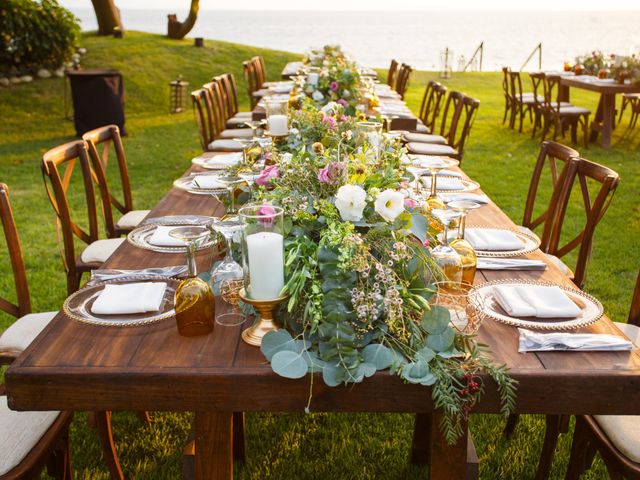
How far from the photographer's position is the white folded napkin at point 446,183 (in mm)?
3022

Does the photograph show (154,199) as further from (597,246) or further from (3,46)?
(3,46)

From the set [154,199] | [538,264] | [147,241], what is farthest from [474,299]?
[154,199]

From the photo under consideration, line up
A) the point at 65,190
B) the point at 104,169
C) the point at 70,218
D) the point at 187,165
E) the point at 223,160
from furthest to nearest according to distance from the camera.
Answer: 1. the point at 187,165
2. the point at 223,160
3. the point at 104,169
4. the point at 65,190
5. the point at 70,218

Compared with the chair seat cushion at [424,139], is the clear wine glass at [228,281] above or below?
above

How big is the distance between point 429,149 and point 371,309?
4081 millimetres

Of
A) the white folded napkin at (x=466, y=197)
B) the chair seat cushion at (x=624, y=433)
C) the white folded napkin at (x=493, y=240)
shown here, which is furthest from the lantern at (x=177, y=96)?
the chair seat cushion at (x=624, y=433)

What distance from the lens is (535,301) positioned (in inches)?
66.2

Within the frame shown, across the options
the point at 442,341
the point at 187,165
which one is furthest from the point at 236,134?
the point at 442,341

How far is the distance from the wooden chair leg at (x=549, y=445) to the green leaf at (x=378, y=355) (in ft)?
3.41

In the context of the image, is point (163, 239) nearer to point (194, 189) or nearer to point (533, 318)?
point (194, 189)

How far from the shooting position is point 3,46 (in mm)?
10211

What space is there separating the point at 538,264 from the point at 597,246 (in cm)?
309

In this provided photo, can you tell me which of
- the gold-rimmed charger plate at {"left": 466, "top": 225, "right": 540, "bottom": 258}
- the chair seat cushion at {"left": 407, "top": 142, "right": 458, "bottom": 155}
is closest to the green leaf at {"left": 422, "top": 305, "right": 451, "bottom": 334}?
the gold-rimmed charger plate at {"left": 466, "top": 225, "right": 540, "bottom": 258}

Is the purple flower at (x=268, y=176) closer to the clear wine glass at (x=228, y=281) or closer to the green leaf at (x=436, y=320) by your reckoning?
the clear wine glass at (x=228, y=281)
